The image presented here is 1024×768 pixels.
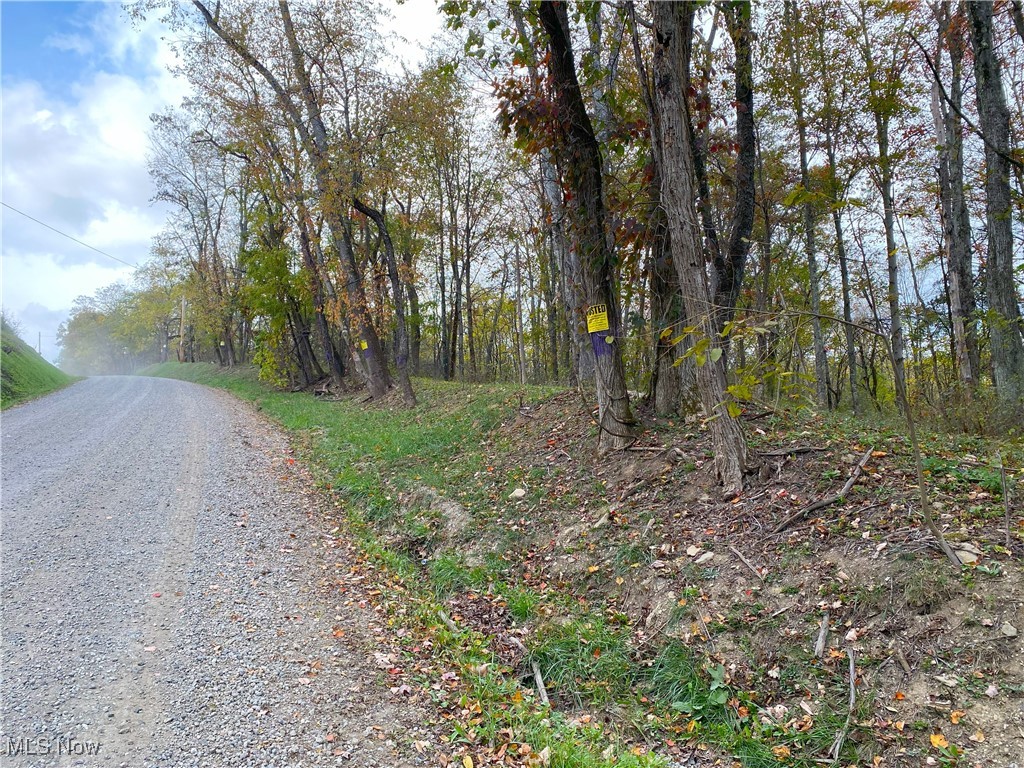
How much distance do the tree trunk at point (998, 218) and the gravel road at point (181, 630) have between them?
8.11m

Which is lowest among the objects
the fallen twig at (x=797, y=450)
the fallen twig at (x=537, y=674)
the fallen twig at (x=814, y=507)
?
the fallen twig at (x=537, y=674)

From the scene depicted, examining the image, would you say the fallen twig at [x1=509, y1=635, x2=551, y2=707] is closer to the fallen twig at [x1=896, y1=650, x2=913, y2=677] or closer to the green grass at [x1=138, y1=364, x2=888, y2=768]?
the green grass at [x1=138, y1=364, x2=888, y2=768]

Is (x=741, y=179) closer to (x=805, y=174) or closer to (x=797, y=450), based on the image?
(x=797, y=450)

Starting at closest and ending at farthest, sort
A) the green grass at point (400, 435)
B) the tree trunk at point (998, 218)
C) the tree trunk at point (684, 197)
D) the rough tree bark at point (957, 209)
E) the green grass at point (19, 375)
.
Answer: the tree trunk at point (684, 197) < the tree trunk at point (998, 218) < the green grass at point (400, 435) < the rough tree bark at point (957, 209) < the green grass at point (19, 375)

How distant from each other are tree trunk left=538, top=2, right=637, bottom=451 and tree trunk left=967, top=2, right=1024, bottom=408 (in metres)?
4.79

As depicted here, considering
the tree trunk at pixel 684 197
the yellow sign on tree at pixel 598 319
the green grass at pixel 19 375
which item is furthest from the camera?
the green grass at pixel 19 375

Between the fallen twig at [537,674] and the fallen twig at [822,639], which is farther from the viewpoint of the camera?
the fallen twig at [537,674]

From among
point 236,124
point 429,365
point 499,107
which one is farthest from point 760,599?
point 429,365

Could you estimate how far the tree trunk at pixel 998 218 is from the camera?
7043mm

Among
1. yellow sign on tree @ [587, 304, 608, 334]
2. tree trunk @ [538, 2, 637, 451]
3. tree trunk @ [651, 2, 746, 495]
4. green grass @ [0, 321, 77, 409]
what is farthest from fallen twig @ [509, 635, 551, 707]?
green grass @ [0, 321, 77, 409]

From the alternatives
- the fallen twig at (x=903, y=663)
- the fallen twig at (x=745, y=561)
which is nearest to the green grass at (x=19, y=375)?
the fallen twig at (x=745, y=561)

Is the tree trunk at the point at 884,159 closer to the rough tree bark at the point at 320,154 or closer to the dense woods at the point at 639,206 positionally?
the dense woods at the point at 639,206

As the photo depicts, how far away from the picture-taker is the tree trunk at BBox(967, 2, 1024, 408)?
7.04 meters

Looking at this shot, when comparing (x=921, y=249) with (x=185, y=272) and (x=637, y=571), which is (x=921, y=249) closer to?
(x=637, y=571)
